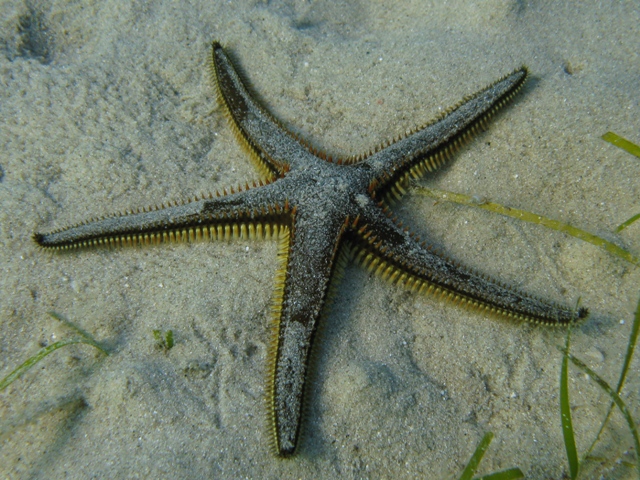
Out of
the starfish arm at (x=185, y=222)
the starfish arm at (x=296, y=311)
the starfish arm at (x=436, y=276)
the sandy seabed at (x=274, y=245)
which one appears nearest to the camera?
the starfish arm at (x=296, y=311)

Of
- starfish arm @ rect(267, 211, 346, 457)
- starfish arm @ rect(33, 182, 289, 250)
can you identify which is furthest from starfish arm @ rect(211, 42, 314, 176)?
starfish arm @ rect(267, 211, 346, 457)

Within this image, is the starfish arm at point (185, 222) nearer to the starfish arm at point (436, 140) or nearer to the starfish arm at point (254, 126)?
the starfish arm at point (254, 126)

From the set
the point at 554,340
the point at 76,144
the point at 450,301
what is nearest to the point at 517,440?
the point at 554,340

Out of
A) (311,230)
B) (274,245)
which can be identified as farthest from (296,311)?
(274,245)

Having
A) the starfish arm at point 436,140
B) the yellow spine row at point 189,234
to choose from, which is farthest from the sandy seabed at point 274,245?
the starfish arm at point 436,140

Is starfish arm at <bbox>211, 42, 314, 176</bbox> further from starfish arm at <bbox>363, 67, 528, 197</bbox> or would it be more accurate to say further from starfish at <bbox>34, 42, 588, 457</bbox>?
starfish arm at <bbox>363, 67, 528, 197</bbox>

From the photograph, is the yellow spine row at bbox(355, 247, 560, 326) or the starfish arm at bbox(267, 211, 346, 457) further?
the yellow spine row at bbox(355, 247, 560, 326)

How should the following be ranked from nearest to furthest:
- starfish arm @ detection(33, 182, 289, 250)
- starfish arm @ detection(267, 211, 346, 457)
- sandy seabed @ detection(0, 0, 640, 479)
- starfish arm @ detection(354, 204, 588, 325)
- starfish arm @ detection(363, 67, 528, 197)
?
starfish arm @ detection(267, 211, 346, 457)
sandy seabed @ detection(0, 0, 640, 479)
starfish arm @ detection(354, 204, 588, 325)
starfish arm @ detection(33, 182, 289, 250)
starfish arm @ detection(363, 67, 528, 197)
